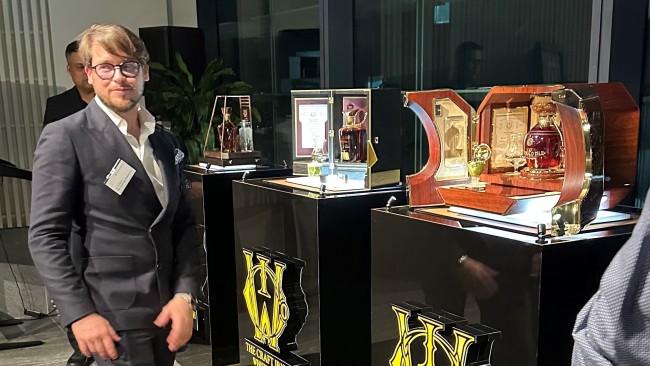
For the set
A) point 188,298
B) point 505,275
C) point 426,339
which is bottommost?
point 426,339

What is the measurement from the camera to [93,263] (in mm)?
1709

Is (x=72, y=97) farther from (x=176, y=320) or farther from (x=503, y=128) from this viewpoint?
(x=503, y=128)

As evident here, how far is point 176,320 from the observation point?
70.0 inches

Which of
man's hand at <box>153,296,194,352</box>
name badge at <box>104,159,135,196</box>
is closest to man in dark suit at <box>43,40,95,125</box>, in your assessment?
name badge at <box>104,159,135,196</box>

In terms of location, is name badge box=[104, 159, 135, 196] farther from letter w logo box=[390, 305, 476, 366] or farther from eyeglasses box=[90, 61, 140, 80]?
letter w logo box=[390, 305, 476, 366]

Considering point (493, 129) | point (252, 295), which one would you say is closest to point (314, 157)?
point (252, 295)

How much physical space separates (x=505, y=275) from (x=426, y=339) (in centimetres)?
34

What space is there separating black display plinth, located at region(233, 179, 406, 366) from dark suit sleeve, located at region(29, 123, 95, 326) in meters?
0.98

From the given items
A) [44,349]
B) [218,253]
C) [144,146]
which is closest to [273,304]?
[218,253]

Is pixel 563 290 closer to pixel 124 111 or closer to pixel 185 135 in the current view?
pixel 124 111

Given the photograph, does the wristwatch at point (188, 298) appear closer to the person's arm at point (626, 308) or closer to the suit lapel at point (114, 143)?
the suit lapel at point (114, 143)

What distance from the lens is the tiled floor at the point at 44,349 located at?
11.6 ft

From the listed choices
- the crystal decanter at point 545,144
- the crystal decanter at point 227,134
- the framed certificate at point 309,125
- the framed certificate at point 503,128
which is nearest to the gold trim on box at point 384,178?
the framed certificate at point 309,125

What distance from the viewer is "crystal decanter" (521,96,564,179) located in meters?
1.81
